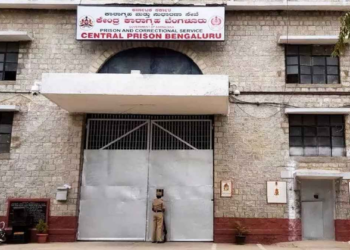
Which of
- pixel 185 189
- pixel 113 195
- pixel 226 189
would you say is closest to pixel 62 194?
pixel 113 195

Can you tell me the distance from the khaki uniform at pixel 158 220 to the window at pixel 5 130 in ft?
17.8

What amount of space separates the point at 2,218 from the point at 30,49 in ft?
19.0

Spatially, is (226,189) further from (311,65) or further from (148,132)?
(311,65)

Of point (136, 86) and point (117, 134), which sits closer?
point (136, 86)

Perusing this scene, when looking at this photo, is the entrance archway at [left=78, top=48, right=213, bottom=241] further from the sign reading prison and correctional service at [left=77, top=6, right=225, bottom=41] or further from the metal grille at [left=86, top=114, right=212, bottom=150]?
the sign reading prison and correctional service at [left=77, top=6, right=225, bottom=41]

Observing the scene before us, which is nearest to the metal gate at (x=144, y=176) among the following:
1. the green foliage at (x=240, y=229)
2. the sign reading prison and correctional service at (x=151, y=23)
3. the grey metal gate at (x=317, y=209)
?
the green foliage at (x=240, y=229)

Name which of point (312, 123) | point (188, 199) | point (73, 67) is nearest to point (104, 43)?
point (73, 67)

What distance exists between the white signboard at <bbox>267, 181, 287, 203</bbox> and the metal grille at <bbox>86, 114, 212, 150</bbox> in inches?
96.3

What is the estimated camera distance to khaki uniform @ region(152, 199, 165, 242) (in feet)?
42.7

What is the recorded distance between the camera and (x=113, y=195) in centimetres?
1382

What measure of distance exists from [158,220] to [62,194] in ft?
10.6

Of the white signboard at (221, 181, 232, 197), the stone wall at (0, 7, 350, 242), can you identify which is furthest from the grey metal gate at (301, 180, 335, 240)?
the white signboard at (221, 181, 232, 197)

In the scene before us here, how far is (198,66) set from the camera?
1430cm

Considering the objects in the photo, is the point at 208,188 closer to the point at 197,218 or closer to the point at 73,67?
the point at 197,218
